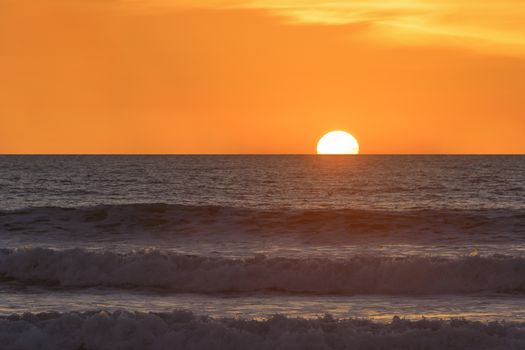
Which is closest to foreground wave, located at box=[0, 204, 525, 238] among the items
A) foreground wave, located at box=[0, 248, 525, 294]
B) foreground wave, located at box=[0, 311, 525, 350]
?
foreground wave, located at box=[0, 248, 525, 294]

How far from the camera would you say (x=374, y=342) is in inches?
625

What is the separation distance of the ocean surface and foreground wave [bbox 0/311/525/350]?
0.03 m

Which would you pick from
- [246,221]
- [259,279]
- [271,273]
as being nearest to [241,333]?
[259,279]

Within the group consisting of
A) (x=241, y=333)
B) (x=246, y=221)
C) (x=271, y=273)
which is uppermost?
(x=246, y=221)

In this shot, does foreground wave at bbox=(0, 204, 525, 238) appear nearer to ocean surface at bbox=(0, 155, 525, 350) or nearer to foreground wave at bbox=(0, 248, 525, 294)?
ocean surface at bbox=(0, 155, 525, 350)

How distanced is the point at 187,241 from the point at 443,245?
9.96 metres

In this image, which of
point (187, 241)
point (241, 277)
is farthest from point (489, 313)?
point (187, 241)

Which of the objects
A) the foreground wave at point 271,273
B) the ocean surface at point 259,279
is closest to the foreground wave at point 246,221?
the ocean surface at point 259,279

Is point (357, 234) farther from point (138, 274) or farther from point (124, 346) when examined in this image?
point (124, 346)

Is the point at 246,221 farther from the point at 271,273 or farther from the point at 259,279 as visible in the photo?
the point at 259,279

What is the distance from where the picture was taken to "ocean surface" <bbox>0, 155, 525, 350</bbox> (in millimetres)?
16312

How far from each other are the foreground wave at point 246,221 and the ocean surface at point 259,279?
9 cm

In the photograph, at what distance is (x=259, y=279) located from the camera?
77.5ft

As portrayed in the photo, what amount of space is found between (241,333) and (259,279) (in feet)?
24.1
